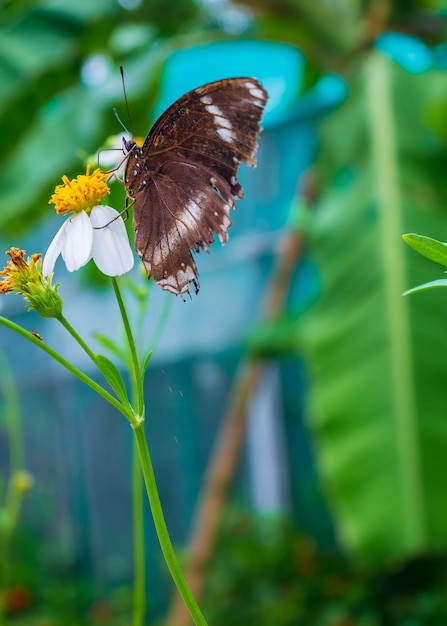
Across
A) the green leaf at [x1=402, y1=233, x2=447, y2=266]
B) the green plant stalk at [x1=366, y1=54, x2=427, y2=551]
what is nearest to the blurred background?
the green plant stalk at [x1=366, y1=54, x2=427, y2=551]

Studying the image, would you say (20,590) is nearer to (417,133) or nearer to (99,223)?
(417,133)

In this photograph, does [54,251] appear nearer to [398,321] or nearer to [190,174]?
[190,174]

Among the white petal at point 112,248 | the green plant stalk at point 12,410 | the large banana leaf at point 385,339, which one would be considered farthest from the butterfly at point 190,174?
the large banana leaf at point 385,339

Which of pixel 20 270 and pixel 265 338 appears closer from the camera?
pixel 20 270

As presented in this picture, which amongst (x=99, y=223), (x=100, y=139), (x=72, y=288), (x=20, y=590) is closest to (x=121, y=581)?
(x=20, y=590)

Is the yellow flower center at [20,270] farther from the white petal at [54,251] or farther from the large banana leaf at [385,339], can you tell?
the large banana leaf at [385,339]

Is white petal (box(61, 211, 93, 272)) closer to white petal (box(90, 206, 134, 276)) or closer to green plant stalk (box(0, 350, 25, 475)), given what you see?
white petal (box(90, 206, 134, 276))

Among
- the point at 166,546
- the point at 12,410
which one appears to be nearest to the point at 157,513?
the point at 166,546
